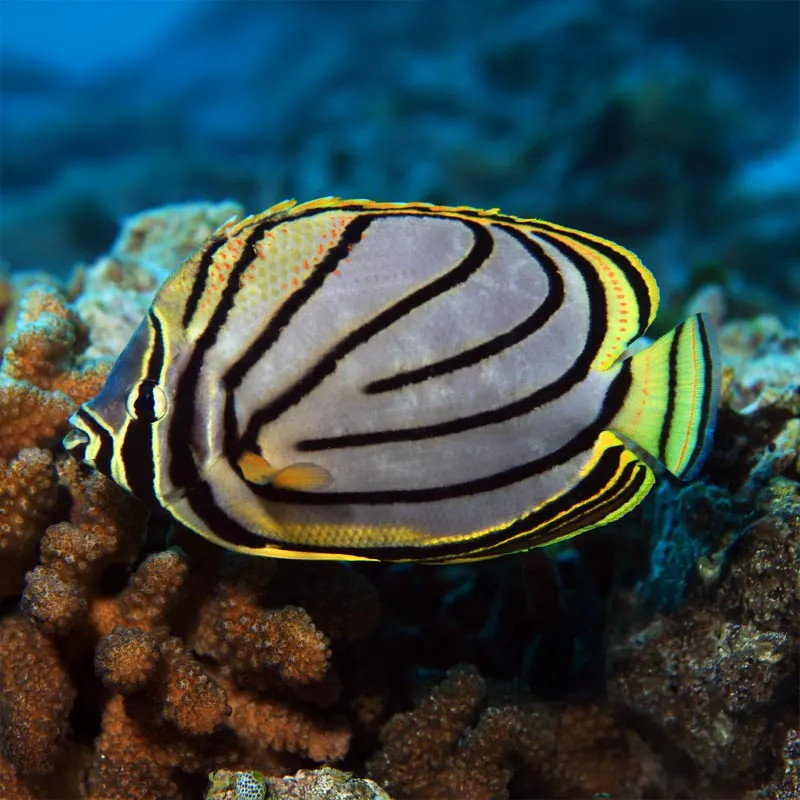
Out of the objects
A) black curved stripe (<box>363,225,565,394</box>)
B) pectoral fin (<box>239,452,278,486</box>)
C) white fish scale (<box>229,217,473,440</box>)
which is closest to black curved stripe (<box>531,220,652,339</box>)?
black curved stripe (<box>363,225,565,394</box>)

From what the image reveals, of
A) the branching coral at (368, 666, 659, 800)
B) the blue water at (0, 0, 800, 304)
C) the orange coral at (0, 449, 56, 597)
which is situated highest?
the blue water at (0, 0, 800, 304)

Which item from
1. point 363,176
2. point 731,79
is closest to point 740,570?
point 363,176

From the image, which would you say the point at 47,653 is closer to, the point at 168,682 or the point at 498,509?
the point at 168,682

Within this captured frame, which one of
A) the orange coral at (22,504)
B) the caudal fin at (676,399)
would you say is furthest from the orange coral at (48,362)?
the caudal fin at (676,399)

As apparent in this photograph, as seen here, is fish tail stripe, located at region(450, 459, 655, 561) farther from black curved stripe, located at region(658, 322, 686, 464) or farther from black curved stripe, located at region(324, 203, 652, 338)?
black curved stripe, located at region(324, 203, 652, 338)

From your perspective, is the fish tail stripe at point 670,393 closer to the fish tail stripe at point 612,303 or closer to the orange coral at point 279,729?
the fish tail stripe at point 612,303
